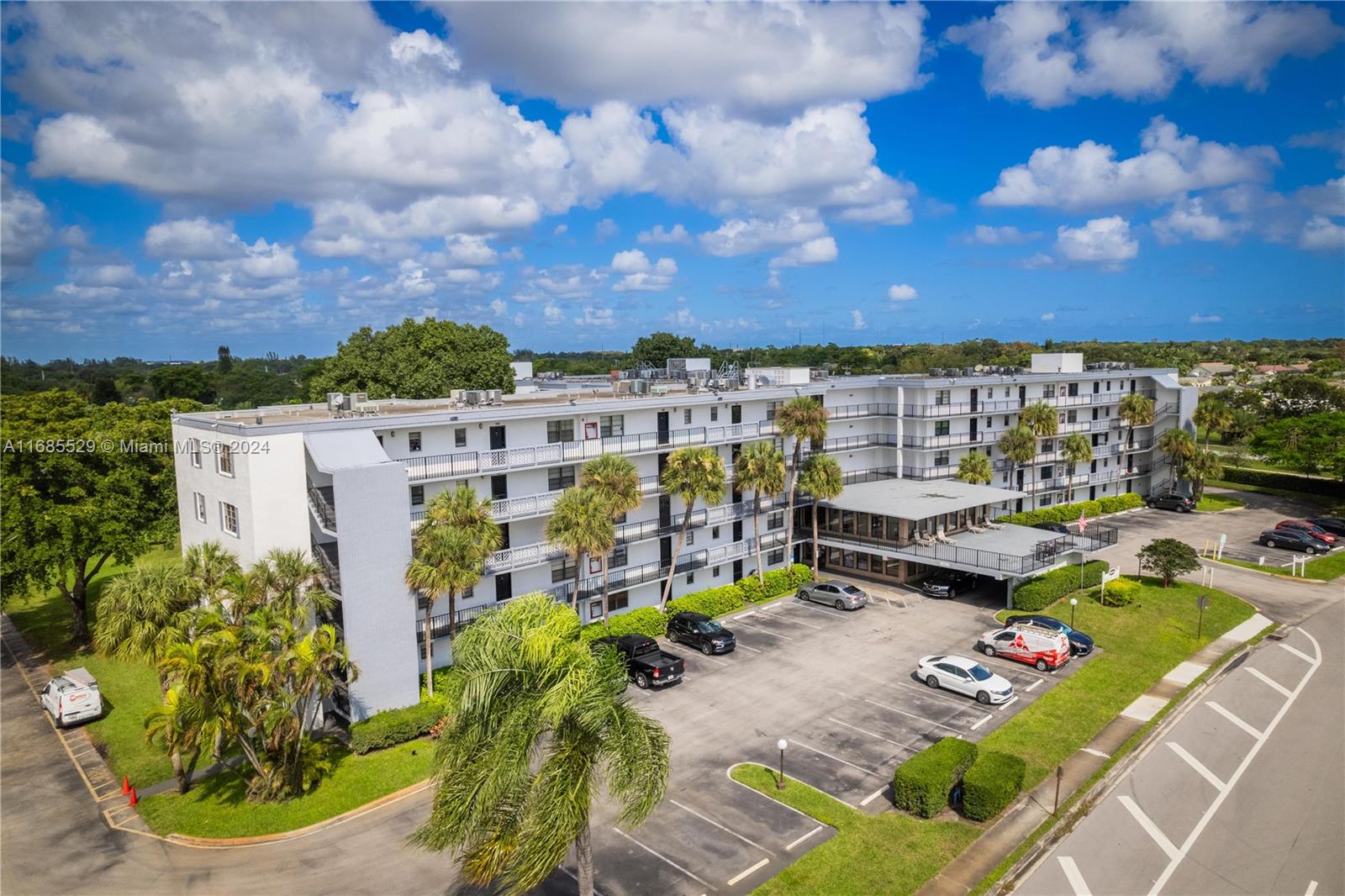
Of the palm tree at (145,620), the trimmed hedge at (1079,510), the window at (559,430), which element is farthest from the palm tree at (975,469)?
the palm tree at (145,620)

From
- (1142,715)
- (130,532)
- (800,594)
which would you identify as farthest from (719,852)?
(130,532)

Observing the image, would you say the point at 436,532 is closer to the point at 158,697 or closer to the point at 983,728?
the point at 158,697

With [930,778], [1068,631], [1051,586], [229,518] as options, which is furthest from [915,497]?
[229,518]

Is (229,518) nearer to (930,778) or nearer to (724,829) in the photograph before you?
(724,829)

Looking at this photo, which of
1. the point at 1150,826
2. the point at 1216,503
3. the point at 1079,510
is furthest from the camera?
the point at 1216,503

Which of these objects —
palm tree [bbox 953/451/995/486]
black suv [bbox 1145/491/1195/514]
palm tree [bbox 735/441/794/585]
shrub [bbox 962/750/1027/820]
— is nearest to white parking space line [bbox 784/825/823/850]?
shrub [bbox 962/750/1027/820]

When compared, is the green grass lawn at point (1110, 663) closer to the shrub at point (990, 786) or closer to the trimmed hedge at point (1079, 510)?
the shrub at point (990, 786)

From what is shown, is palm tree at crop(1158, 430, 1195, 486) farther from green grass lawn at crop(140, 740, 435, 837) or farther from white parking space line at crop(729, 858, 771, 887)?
green grass lawn at crop(140, 740, 435, 837)
